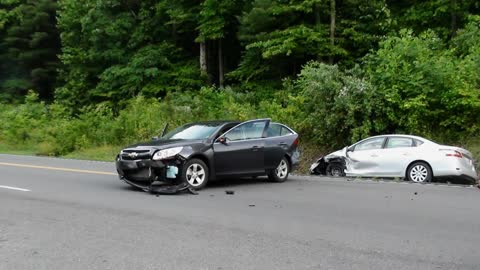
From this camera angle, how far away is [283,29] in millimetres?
29594

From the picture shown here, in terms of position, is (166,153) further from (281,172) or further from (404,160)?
(404,160)

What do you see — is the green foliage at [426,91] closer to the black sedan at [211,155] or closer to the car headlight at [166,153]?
the black sedan at [211,155]

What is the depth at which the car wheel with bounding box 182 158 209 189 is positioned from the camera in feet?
38.3

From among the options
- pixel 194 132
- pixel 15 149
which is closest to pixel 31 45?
pixel 15 149

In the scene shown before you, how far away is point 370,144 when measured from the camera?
17141mm

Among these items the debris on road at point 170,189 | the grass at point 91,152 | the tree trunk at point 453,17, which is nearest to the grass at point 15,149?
the grass at point 91,152

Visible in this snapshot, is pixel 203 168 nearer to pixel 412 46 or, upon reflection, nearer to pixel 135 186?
pixel 135 186

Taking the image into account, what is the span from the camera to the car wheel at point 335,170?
17656mm

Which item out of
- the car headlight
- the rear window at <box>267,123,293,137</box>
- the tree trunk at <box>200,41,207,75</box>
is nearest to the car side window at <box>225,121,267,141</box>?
the rear window at <box>267,123,293,137</box>

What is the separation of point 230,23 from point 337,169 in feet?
62.2

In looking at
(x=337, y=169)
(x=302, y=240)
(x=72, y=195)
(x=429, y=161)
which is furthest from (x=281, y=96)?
(x=302, y=240)

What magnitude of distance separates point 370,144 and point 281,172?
4.37 metres

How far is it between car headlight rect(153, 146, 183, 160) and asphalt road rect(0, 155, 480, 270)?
0.80 metres

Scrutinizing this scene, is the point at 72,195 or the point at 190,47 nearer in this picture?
the point at 72,195
